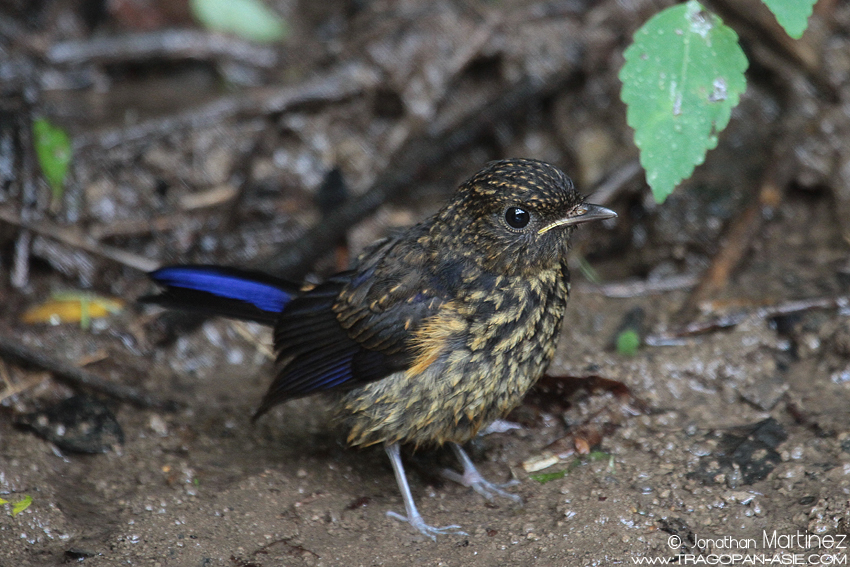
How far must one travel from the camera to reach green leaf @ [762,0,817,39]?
3.02 metres

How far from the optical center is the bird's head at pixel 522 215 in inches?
140

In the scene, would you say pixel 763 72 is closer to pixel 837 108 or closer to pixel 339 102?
pixel 837 108

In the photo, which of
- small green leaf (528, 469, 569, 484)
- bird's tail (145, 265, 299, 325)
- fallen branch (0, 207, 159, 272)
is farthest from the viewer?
fallen branch (0, 207, 159, 272)

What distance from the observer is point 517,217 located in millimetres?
3594

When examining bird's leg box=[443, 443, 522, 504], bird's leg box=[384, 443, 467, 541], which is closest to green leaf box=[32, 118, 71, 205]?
bird's leg box=[384, 443, 467, 541]

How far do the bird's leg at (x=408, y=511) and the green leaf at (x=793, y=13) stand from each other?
7.79 feet

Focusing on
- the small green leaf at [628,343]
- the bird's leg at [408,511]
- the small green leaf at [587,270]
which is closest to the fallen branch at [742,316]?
the small green leaf at [628,343]

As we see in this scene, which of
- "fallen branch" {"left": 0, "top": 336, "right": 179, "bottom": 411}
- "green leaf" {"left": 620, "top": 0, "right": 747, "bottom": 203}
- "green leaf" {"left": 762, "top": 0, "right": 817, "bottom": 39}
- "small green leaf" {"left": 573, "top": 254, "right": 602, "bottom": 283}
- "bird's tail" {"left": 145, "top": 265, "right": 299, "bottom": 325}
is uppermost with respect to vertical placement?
"green leaf" {"left": 762, "top": 0, "right": 817, "bottom": 39}

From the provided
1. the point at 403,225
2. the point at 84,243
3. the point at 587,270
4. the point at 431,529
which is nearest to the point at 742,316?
the point at 587,270

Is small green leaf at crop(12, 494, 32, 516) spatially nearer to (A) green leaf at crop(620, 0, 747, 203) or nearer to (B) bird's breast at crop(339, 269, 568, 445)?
(B) bird's breast at crop(339, 269, 568, 445)

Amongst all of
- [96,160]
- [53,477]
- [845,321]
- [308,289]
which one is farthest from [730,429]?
[96,160]

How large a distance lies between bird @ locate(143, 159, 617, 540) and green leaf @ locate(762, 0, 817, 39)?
998mm

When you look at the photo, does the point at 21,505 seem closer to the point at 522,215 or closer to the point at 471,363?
the point at 471,363

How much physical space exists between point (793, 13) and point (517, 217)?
4.28 ft
